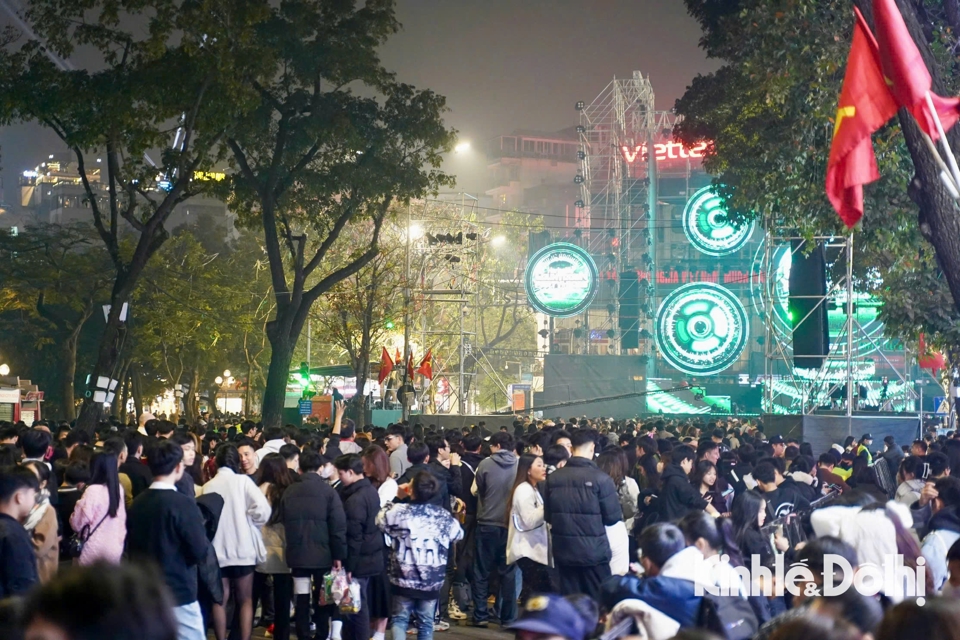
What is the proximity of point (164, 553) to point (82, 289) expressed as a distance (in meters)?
34.9

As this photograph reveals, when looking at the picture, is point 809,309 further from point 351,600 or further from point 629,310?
point 629,310

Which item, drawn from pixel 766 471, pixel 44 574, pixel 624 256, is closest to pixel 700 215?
pixel 624 256

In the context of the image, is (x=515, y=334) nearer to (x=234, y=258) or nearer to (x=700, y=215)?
(x=234, y=258)

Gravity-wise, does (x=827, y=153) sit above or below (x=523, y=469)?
above

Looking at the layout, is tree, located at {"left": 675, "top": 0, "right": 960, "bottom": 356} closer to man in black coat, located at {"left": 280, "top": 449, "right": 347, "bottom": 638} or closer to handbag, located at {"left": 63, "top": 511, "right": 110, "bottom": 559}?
man in black coat, located at {"left": 280, "top": 449, "right": 347, "bottom": 638}

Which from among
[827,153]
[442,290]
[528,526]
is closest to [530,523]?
[528,526]

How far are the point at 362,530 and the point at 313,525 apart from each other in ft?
1.39

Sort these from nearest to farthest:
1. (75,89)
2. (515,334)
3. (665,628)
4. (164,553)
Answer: (665,628) < (164,553) < (75,89) < (515,334)

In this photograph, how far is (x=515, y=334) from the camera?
71.9 metres

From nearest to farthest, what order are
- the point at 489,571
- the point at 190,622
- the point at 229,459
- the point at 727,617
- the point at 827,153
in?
the point at 727,617, the point at 190,622, the point at 229,459, the point at 489,571, the point at 827,153

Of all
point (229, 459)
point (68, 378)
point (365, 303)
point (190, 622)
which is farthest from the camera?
point (365, 303)

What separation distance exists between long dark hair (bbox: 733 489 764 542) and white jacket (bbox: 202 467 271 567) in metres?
4.05

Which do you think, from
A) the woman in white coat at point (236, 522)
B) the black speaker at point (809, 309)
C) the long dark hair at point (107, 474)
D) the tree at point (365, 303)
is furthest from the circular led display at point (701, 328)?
the long dark hair at point (107, 474)

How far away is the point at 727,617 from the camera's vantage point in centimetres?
514
